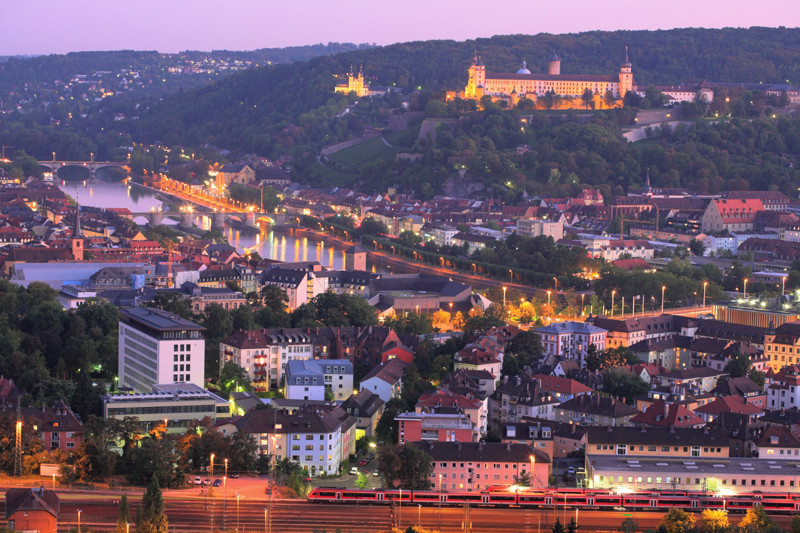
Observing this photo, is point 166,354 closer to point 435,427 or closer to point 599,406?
point 435,427

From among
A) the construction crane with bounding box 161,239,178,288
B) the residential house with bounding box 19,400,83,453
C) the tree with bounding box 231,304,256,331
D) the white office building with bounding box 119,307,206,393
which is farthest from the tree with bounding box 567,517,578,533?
the construction crane with bounding box 161,239,178,288

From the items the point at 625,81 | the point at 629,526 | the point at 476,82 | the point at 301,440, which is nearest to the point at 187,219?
the point at 476,82

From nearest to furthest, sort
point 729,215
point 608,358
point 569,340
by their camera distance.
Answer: point 608,358 < point 569,340 < point 729,215

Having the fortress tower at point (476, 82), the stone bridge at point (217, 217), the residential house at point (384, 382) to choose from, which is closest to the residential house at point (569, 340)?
the residential house at point (384, 382)

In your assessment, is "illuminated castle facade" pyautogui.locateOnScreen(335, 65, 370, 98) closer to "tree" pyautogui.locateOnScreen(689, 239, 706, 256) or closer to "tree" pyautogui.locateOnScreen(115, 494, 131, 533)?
"tree" pyautogui.locateOnScreen(689, 239, 706, 256)

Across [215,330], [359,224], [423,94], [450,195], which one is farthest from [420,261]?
[423,94]

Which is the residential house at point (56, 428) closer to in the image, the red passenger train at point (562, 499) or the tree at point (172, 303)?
the red passenger train at point (562, 499)

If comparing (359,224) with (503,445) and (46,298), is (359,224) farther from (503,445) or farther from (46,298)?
(503,445)
